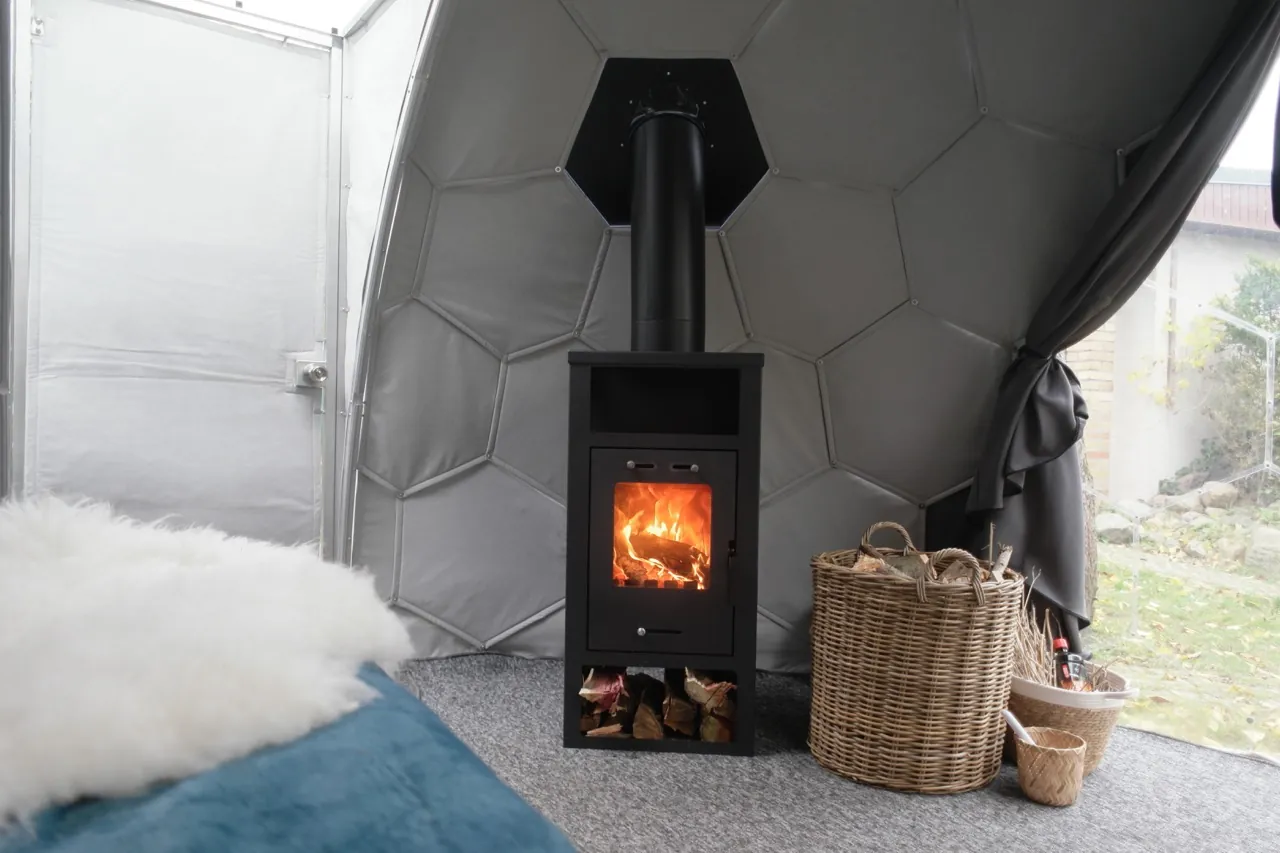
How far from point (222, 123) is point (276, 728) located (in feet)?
10.0

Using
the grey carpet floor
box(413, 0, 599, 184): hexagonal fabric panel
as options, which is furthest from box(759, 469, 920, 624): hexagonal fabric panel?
box(413, 0, 599, 184): hexagonal fabric panel

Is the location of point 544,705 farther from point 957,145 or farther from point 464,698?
point 957,145

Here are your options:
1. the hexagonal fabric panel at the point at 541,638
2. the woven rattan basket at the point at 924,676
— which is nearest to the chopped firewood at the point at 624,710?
the woven rattan basket at the point at 924,676

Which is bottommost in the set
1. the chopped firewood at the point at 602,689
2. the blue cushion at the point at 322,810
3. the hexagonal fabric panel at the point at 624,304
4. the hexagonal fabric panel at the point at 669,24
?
the chopped firewood at the point at 602,689

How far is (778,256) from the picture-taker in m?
3.02

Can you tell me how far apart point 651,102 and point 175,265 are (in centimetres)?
178

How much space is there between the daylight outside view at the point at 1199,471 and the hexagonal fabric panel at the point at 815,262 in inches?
27.9

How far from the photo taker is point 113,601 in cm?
75

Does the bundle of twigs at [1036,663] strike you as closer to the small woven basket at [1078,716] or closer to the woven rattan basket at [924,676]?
the small woven basket at [1078,716]

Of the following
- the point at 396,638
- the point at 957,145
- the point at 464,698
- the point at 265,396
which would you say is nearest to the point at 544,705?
the point at 464,698

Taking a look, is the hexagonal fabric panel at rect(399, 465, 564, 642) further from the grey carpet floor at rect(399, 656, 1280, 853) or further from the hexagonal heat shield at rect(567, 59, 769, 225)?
the hexagonal heat shield at rect(567, 59, 769, 225)

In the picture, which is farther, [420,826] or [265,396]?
[265,396]

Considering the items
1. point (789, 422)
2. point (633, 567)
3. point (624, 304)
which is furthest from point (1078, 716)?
point (624, 304)

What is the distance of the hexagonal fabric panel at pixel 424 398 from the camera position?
3.10 metres
